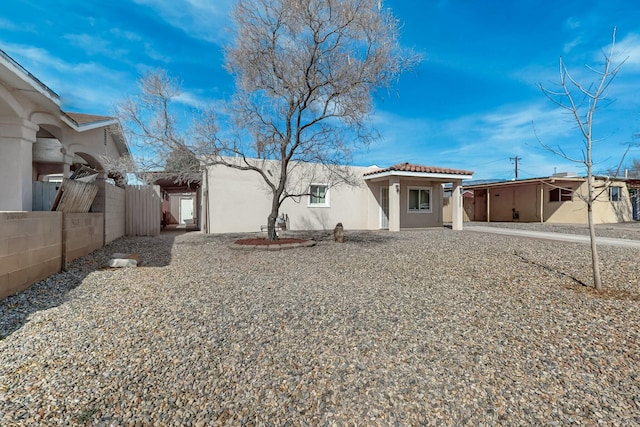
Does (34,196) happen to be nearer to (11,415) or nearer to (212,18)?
(212,18)

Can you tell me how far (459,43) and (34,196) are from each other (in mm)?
13137

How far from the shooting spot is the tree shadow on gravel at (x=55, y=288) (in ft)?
11.5

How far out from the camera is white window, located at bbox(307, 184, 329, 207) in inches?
608

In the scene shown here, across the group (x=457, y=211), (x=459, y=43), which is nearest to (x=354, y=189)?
(x=457, y=211)

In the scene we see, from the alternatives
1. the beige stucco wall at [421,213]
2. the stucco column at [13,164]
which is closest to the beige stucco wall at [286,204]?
the beige stucco wall at [421,213]

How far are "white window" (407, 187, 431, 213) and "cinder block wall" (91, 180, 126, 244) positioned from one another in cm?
1284

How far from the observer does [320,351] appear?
2.84 m

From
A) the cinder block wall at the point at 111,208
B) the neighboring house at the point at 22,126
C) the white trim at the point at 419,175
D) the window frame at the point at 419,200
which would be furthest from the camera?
the window frame at the point at 419,200

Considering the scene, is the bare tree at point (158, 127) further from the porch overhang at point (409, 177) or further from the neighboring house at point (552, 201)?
the neighboring house at point (552, 201)

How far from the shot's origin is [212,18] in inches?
347

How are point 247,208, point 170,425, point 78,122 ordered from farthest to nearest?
point 247,208 < point 78,122 < point 170,425

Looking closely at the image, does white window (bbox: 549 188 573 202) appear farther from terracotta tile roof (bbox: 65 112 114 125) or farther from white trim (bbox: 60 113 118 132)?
terracotta tile roof (bbox: 65 112 114 125)

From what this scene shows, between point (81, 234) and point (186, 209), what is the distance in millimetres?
21969

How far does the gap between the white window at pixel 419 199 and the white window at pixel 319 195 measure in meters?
4.41
